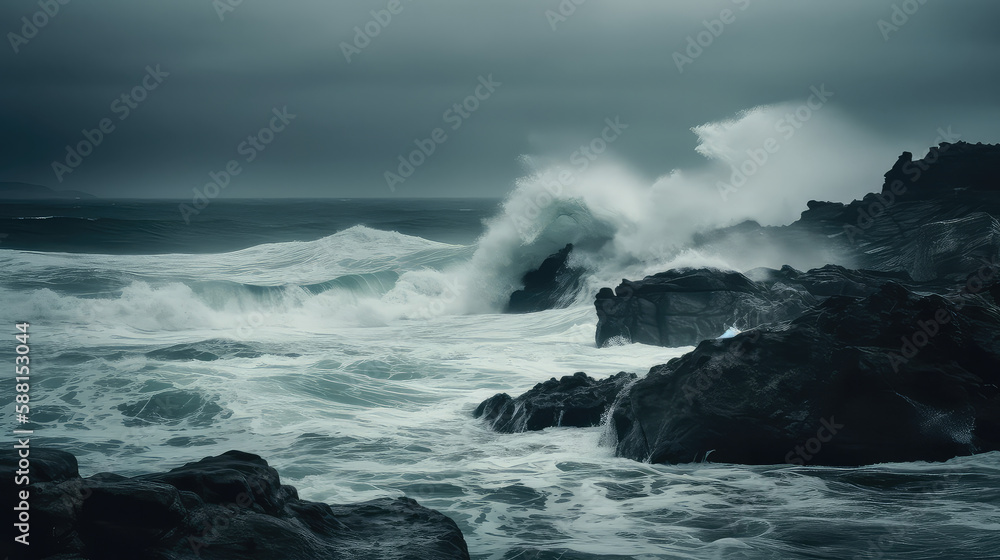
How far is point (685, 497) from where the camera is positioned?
7.55 meters

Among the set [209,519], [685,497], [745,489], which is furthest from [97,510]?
[745,489]

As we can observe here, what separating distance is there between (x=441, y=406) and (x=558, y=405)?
2580 millimetres

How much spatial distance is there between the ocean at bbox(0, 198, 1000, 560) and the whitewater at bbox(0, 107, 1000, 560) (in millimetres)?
42

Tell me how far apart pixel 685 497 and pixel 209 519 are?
14.8ft

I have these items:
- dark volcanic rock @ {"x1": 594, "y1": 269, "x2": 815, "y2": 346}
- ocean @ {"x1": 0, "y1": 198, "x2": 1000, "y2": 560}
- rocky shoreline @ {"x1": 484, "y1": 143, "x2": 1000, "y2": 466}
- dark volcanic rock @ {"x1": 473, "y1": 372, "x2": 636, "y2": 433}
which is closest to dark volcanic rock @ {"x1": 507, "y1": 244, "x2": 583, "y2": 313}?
ocean @ {"x1": 0, "y1": 198, "x2": 1000, "y2": 560}

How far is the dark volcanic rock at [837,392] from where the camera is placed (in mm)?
8312

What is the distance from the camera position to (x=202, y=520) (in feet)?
15.9

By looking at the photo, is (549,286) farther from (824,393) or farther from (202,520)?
(202,520)

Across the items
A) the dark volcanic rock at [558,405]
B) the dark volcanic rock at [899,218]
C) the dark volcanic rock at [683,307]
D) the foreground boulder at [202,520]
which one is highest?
the dark volcanic rock at [899,218]

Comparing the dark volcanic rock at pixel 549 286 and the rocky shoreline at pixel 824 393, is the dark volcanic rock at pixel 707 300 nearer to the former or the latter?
the rocky shoreline at pixel 824 393

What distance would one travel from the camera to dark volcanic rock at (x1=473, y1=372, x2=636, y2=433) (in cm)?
1078

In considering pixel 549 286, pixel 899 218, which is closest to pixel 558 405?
pixel 549 286


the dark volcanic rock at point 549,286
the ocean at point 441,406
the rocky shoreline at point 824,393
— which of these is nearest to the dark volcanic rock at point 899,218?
the ocean at point 441,406

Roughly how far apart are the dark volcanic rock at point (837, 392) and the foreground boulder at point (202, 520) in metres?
3.73
